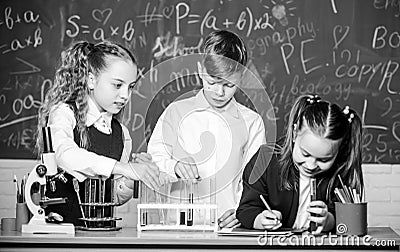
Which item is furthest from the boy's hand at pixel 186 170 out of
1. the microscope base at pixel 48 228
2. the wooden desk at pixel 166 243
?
the microscope base at pixel 48 228

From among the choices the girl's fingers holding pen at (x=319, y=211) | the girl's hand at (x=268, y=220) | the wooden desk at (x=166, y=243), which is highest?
the girl's fingers holding pen at (x=319, y=211)

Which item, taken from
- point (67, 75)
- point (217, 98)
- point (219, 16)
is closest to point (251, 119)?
point (217, 98)

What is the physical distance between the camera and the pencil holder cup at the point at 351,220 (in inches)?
118

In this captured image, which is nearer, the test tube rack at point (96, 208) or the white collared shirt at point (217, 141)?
the test tube rack at point (96, 208)

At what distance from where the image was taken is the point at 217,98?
3.58 metres

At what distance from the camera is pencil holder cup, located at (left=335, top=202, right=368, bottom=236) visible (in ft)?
9.80

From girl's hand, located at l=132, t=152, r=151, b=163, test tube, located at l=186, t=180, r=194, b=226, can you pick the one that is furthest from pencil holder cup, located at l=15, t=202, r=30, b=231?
test tube, located at l=186, t=180, r=194, b=226

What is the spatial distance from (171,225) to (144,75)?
2.72ft

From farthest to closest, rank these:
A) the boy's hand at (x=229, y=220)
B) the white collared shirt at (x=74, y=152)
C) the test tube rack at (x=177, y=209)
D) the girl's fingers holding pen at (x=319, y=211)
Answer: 1. the boy's hand at (x=229, y=220)
2. the white collared shirt at (x=74, y=152)
3. the test tube rack at (x=177, y=209)
4. the girl's fingers holding pen at (x=319, y=211)

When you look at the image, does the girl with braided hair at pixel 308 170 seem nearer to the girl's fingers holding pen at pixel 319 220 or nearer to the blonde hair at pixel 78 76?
the girl's fingers holding pen at pixel 319 220

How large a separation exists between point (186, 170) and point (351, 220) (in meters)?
0.72

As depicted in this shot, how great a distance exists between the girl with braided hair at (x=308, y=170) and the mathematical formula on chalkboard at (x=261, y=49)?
1.56ft

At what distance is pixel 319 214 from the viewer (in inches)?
119

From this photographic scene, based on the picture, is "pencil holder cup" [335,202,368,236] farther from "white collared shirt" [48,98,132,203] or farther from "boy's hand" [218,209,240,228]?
"white collared shirt" [48,98,132,203]
